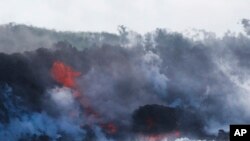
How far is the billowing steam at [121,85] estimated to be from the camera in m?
25.7

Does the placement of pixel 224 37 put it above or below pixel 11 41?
above

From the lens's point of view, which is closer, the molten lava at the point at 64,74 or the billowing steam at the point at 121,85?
the billowing steam at the point at 121,85

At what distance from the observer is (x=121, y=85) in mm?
27422

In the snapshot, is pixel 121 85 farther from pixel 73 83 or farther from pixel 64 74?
pixel 64 74

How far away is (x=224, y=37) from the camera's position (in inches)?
1152

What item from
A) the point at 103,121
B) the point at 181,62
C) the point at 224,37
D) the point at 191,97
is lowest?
the point at 103,121

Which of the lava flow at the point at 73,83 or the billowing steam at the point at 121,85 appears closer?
the billowing steam at the point at 121,85

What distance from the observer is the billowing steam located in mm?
25703

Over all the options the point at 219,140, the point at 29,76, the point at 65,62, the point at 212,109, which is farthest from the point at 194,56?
the point at 29,76

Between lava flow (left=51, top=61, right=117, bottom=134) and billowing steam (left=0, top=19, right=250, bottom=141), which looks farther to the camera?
lava flow (left=51, top=61, right=117, bottom=134)

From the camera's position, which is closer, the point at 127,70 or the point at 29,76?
the point at 29,76

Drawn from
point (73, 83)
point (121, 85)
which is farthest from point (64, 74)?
point (121, 85)

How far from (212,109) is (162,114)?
9.76 feet

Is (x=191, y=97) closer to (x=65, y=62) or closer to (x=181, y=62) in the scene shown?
(x=181, y=62)
